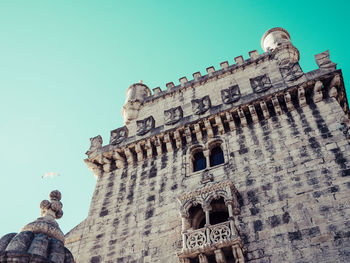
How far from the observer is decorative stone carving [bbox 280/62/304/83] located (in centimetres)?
1596

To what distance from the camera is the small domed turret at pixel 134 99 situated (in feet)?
66.7

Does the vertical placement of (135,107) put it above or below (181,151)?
above

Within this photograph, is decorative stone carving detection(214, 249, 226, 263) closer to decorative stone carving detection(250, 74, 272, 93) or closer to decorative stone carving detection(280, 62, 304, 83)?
decorative stone carving detection(250, 74, 272, 93)

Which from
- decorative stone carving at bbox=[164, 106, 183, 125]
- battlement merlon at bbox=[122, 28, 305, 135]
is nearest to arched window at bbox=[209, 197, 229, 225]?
decorative stone carving at bbox=[164, 106, 183, 125]

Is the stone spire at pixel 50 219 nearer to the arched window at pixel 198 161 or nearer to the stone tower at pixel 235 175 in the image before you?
the stone tower at pixel 235 175

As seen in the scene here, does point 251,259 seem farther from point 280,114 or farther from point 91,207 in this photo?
point 91,207

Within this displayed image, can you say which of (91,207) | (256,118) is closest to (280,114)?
(256,118)

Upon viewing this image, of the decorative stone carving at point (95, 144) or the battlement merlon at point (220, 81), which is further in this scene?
the battlement merlon at point (220, 81)

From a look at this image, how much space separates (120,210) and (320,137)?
8.03 metres

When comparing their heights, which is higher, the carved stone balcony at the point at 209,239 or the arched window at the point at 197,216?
the arched window at the point at 197,216

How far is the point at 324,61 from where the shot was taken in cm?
1586

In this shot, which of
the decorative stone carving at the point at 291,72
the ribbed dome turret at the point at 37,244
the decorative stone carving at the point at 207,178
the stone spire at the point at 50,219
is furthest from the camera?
the decorative stone carving at the point at 291,72

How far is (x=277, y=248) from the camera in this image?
10875mm

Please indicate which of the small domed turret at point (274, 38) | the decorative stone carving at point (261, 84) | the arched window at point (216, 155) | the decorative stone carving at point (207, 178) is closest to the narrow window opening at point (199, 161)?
the arched window at point (216, 155)
